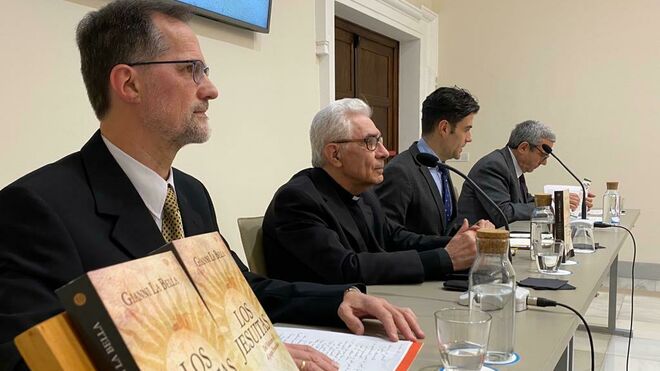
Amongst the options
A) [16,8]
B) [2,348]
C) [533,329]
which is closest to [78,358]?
[2,348]

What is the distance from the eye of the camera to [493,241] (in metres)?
0.97

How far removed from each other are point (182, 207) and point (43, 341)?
695 millimetres

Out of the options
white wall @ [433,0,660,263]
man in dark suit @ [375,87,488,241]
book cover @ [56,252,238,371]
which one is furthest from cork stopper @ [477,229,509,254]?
white wall @ [433,0,660,263]

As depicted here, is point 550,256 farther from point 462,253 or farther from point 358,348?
point 358,348

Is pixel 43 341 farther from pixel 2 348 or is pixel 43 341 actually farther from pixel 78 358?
pixel 2 348

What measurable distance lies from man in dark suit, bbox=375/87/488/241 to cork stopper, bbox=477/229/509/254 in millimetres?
1195

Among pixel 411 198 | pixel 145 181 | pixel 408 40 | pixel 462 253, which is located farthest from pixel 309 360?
pixel 408 40

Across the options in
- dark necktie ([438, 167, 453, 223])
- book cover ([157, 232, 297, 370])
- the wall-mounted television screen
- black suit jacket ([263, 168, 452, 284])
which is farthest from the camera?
dark necktie ([438, 167, 453, 223])

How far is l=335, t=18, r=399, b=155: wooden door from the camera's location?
157 inches

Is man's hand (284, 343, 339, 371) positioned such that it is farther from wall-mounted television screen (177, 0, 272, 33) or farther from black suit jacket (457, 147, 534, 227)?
black suit jacket (457, 147, 534, 227)

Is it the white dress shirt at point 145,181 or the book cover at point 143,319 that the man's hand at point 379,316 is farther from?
the book cover at point 143,319

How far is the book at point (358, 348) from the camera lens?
0.88 meters

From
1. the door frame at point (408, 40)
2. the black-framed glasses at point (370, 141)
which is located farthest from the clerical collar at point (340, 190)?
the door frame at point (408, 40)

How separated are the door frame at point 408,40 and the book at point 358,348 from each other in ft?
9.27
